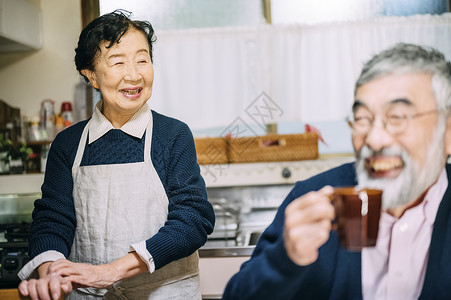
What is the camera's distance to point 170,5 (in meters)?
2.21

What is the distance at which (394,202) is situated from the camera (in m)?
0.92

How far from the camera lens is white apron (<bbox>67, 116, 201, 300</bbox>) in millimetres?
1247

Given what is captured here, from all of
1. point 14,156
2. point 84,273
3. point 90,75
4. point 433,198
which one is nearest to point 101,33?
point 90,75

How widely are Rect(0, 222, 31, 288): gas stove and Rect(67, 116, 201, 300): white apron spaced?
830 millimetres

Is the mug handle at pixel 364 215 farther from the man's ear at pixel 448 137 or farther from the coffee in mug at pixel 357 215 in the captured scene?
the man's ear at pixel 448 137

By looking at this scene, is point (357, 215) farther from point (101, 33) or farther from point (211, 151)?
point (211, 151)

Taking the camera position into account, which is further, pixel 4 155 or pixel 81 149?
pixel 4 155

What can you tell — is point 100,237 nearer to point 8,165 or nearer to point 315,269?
point 315,269

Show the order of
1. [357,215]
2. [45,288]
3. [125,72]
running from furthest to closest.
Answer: [125,72], [45,288], [357,215]

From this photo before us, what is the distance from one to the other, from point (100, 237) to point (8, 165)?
132 cm

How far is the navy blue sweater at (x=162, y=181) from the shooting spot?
3.94 feet

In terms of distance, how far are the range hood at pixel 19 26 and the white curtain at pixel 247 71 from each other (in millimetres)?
601

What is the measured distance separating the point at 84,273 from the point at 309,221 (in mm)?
620

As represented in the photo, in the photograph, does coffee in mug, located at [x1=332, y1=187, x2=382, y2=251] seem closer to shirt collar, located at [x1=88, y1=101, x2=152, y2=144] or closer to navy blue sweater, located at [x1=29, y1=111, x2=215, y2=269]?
navy blue sweater, located at [x1=29, y1=111, x2=215, y2=269]
